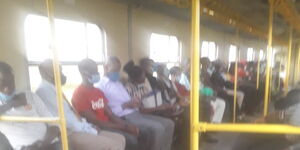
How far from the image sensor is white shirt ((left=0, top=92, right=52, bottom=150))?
5.73ft

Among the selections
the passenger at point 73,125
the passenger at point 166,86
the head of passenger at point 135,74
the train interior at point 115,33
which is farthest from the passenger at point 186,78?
the passenger at point 73,125

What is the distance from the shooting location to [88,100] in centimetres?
226

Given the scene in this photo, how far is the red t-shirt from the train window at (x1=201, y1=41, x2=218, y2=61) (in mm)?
5060

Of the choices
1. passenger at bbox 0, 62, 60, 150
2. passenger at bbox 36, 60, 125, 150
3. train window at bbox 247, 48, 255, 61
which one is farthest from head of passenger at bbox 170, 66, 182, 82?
train window at bbox 247, 48, 255, 61

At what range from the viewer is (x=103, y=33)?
11.4 feet

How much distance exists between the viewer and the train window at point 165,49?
4652 mm

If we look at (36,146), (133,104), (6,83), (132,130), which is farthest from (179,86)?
(6,83)

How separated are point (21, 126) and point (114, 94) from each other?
105cm

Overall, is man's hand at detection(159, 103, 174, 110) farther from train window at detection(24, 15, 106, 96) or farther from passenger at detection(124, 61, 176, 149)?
train window at detection(24, 15, 106, 96)

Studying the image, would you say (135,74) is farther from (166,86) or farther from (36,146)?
(36,146)

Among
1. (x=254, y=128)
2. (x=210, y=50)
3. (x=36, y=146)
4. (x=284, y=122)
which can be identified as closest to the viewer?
(x=254, y=128)

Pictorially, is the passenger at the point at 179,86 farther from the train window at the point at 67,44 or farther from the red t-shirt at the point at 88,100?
the red t-shirt at the point at 88,100

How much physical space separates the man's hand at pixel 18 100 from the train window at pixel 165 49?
2.99m

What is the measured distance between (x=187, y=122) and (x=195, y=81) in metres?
2.35
